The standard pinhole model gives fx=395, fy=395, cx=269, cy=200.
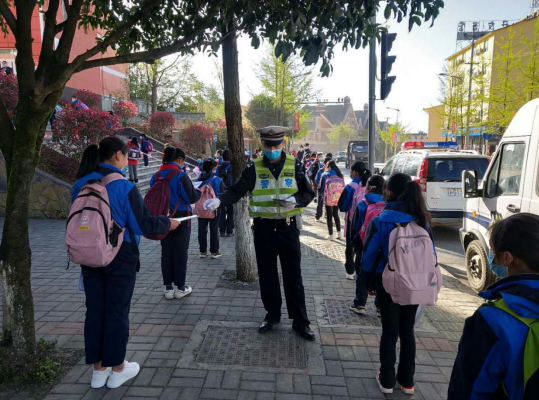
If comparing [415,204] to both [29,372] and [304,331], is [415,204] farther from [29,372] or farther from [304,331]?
[29,372]

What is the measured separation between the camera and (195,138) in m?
25.7

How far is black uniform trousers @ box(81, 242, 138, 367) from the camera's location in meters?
3.11

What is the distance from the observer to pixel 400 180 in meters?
3.20

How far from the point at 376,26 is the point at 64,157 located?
1010cm

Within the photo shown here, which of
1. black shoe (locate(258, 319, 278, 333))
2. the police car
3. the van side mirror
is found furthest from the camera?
the police car

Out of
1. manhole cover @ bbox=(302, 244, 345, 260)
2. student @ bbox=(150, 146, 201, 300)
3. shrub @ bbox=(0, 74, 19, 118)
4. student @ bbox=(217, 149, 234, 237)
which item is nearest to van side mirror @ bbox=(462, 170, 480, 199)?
manhole cover @ bbox=(302, 244, 345, 260)

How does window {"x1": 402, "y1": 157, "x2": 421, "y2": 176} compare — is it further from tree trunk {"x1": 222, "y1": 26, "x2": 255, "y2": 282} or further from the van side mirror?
tree trunk {"x1": 222, "y1": 26, "x2": 255, "y2": 282}

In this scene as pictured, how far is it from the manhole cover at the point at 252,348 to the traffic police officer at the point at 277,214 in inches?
5.5

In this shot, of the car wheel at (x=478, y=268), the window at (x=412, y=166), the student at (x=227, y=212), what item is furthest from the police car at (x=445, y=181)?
the student at (x=227, y=212)

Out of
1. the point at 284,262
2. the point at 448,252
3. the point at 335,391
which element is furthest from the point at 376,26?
the point at 448,252

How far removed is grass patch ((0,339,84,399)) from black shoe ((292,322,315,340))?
6.91 ft

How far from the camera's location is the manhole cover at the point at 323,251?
741 cm

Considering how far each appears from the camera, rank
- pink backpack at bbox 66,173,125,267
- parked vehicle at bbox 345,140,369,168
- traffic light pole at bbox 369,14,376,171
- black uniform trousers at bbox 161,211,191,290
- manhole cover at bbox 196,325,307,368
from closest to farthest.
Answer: pink backpack at bbox 66,173,125,267
manhole cover at bbox 196,325,307,368
black uniform trousers at bbox 161,211,191,290
traffic light pole at bbox 369,14,376,171
parked vehicle at bbox 345,140,369,168

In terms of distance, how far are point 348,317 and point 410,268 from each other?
1.85 m
